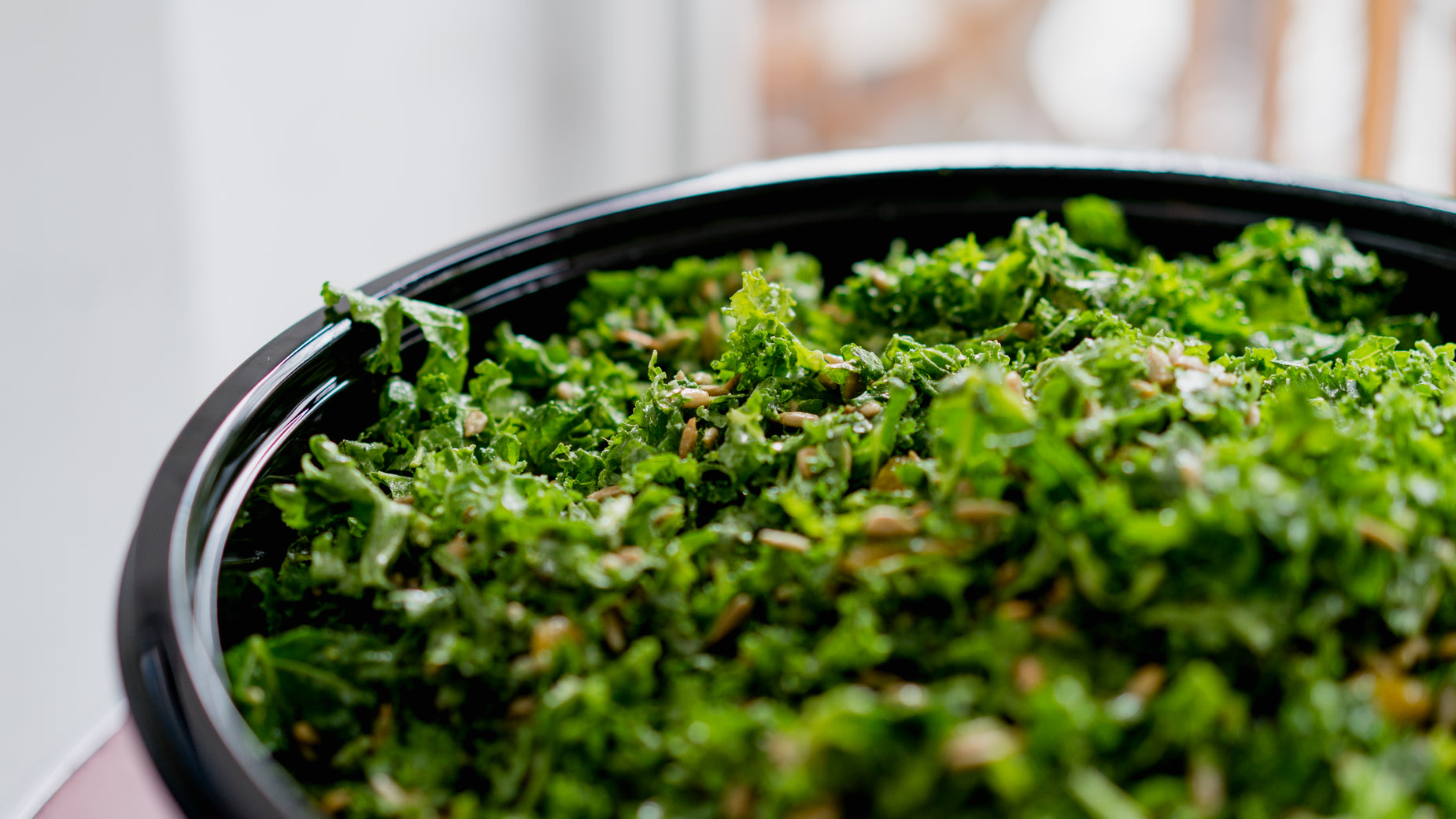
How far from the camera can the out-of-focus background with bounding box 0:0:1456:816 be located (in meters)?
2.07

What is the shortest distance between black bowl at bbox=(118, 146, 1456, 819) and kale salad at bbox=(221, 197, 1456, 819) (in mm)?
53

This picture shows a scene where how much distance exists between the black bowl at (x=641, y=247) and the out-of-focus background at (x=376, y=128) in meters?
0.69

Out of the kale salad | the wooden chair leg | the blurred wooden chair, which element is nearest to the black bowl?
the kale salad

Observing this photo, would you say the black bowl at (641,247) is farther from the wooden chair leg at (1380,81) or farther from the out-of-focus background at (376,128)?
the wooden chair leg at (1380,81)

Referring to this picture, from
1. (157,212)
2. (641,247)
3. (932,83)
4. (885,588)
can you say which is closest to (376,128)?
(157,212)

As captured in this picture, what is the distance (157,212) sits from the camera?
7.18ft

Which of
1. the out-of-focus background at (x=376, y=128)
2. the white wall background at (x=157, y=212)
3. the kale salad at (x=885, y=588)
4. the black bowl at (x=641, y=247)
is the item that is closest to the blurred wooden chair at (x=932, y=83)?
the out-of-focus background at (x=376, y=128)

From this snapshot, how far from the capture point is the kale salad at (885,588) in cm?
72

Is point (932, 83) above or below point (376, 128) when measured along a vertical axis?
below

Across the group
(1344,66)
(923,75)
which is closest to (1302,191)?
(1344,66)

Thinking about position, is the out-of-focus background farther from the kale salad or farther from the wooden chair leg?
the kale salad

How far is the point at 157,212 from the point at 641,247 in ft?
4.03

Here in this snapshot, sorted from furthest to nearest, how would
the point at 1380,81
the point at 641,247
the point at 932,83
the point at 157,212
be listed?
the point at 932,83 < the point at 1380,81 < the point at 157,212 < the point at 641,247

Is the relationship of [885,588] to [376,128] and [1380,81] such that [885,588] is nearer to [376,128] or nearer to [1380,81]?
[376,128]
